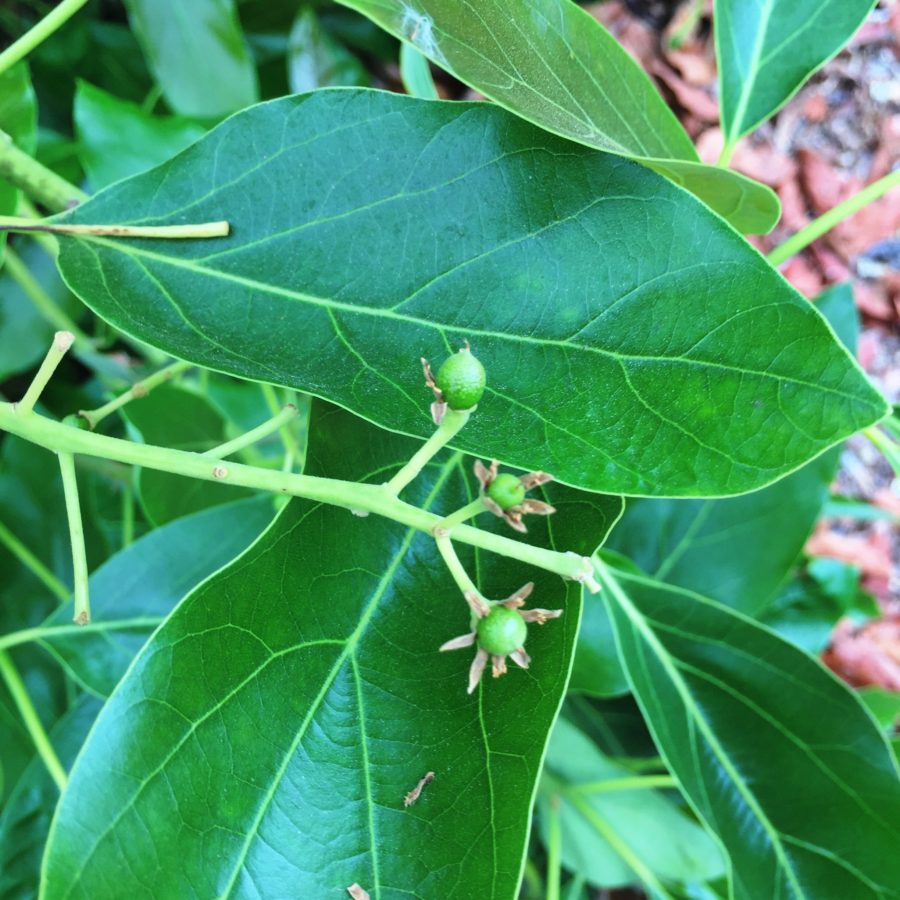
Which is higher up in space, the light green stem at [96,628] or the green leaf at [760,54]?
the green leaf at [760,54]

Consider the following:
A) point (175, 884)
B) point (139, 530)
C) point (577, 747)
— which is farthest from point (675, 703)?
point (139, 530)

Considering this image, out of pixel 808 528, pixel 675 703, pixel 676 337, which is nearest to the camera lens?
pixel 676 337

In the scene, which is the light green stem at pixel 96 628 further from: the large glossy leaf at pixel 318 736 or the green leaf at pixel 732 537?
the green leaf at pixel 732 537

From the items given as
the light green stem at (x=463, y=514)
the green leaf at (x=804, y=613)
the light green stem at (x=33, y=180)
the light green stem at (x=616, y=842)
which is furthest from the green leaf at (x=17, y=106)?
the green leaf at (x=804, y=613)

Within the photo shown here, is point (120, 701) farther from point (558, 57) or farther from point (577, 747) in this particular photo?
point (577, 747)

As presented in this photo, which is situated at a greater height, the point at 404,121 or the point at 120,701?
the point at 404,121

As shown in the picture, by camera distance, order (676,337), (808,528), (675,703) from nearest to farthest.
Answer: (676,337) → (675,703) → (808,528)

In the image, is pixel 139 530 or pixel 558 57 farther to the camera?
pixel 139 530
